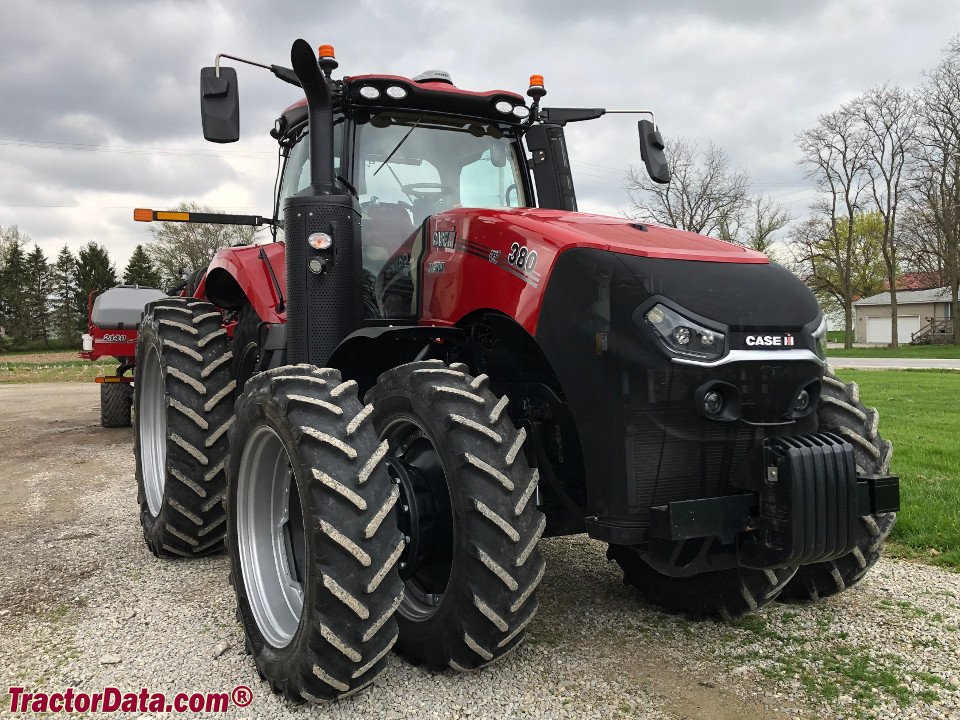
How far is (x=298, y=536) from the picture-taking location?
3.50 m

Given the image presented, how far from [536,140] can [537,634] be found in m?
2.70

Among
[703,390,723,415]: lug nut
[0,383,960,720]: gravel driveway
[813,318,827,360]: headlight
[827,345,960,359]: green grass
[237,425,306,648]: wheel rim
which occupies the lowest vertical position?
[0,383,960,720]: gravel driveway

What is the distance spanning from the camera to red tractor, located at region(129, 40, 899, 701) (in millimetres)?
2738

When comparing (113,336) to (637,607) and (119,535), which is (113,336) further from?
(637,607)

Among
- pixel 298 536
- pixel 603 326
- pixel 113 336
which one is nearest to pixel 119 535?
pixel 298 536

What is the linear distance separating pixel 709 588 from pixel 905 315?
203 ft

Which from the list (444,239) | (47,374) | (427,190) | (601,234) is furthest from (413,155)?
(47,374)

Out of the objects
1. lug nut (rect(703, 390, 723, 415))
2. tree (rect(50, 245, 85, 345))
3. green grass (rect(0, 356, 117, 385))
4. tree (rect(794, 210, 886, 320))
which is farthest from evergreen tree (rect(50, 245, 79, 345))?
lug nut (rect(703, 390, 723, 415))

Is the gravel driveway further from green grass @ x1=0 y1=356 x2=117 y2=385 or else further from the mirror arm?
green grass @ x1=0 y1=356 x2=117 y2=385

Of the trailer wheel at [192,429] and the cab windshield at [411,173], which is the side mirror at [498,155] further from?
the trailer wheel at [192,429]

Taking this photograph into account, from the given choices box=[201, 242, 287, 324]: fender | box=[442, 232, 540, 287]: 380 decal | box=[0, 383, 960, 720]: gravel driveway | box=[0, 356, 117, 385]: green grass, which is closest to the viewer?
box=[0, 383, 960, 720]: gravel driveway

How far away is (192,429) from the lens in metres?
4.53

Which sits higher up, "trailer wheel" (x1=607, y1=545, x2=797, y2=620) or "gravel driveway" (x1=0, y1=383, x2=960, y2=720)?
"trailer wheel" (x1=607, y1=545, x2=797, y2=620)

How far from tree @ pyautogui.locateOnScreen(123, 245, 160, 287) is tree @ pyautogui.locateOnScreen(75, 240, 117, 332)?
120 centimetres
